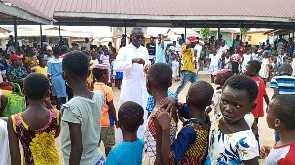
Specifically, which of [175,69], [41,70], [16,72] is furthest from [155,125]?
[175,69]

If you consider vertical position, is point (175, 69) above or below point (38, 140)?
below

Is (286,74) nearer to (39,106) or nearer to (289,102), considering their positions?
(289,102)

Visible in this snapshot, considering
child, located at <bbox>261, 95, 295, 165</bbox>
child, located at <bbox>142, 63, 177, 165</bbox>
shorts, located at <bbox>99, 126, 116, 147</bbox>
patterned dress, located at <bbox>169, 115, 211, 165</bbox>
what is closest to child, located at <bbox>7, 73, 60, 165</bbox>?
child, located at <bbox>142, 63, 177, 165</bbox>

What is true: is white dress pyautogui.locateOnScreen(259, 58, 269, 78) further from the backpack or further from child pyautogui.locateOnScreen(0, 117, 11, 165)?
child pyautogui.locateOnScreen(0, 117, 11, 165)

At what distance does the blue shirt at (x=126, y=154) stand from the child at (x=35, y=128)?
496 millimetres

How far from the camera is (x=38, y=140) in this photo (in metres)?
2.25

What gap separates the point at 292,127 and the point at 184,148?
66 centimetres

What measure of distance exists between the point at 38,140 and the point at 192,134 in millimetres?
1106

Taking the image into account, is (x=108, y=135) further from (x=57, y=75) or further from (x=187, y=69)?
(x=187, y=69)

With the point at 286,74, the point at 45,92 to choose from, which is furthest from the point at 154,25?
the point at 45,92

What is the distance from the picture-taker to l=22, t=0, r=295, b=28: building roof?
12133mm

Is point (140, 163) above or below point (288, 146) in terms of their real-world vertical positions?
below

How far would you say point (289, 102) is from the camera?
6.40 feet

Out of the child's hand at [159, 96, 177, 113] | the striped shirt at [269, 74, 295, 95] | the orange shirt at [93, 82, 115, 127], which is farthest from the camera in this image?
the striped shirt at [269, 74, 295, 95]
